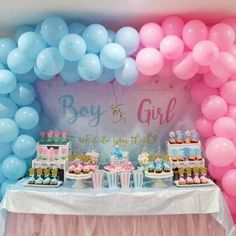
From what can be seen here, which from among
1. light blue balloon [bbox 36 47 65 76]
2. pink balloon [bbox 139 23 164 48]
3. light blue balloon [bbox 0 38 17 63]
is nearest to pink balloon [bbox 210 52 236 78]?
pink balloon [bbox 139 23 164 48]

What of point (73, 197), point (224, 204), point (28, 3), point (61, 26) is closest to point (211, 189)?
point (224, 204)

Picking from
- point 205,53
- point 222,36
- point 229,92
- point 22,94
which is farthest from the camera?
point 22,94

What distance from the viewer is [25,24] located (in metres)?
2.97

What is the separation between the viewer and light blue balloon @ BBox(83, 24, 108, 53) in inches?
103

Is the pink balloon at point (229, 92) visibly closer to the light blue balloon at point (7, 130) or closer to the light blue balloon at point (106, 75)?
the light blue balloon at point (106, 75)

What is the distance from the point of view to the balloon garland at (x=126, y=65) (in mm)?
2570

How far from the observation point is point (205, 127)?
2826mm

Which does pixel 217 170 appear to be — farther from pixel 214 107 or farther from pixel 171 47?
pixel 171 47

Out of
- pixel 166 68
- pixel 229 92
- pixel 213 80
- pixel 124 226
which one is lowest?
pixel 124 226

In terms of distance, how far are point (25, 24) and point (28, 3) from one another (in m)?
0.42

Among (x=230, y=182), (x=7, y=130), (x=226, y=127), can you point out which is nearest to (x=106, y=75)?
(x=7, y=130)

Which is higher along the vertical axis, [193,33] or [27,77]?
[193,33]

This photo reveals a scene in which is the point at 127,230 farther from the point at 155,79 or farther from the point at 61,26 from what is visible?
the point at 61,26

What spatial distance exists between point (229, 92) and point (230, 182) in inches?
27.8
